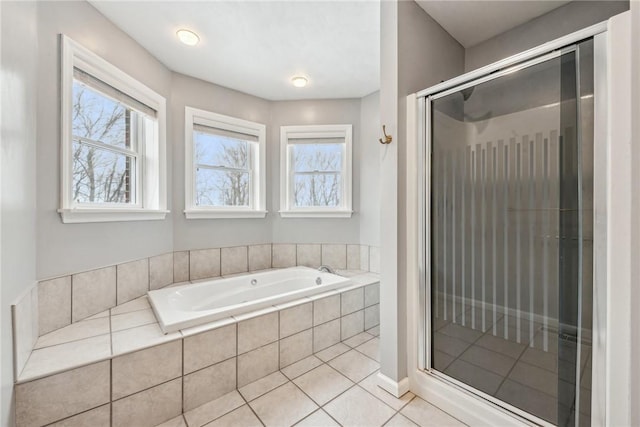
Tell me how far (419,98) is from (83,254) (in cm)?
238

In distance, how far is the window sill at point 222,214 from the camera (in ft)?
8.71

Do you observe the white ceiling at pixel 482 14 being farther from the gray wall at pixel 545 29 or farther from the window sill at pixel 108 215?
the window sill at pixel 108 215

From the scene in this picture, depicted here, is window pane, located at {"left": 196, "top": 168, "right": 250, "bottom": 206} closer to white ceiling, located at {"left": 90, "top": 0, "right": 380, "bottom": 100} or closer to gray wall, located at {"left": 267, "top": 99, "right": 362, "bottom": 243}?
gray wall, located at {"left": 267, "top": 99, "right": 362, "bottom": 243}

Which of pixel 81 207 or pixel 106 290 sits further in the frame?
pixel 106 290

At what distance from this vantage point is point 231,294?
Answer: 8.45 feet

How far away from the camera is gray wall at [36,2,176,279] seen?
1502 mm

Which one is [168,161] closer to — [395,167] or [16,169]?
[16,169]

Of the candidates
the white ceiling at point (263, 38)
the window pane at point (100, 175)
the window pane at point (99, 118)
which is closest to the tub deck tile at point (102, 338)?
the window pane at point (100, 175)

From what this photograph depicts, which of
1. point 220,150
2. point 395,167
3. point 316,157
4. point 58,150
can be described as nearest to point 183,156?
point 220,150

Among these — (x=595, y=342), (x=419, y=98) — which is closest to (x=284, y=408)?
(x=595, y=342)

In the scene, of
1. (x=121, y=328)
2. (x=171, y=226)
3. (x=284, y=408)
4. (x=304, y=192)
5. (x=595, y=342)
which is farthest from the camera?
(x=304, y=192)

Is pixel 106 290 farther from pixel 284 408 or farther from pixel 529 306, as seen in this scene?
pixel 529 306

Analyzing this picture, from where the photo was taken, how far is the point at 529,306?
1.20m

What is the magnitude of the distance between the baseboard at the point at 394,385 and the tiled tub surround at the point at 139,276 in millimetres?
1395
